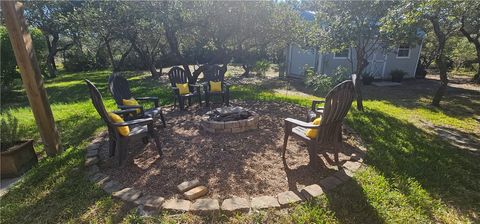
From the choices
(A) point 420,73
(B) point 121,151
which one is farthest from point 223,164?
(A) point 420,73

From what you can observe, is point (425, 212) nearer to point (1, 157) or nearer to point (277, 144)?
point (277, 144)

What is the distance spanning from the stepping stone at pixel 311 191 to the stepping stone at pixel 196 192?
972 mm

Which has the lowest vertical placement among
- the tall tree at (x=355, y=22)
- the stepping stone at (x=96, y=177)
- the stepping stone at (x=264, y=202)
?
the stepping stone at (x=264, y=202)

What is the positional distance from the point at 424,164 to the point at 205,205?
2.75 m

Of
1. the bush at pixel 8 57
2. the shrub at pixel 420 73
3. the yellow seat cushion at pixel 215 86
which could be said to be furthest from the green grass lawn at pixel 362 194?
the shrub at pixel 420 73

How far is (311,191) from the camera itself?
239 cm

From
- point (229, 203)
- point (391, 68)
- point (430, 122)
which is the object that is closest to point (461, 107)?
point (430, 122)

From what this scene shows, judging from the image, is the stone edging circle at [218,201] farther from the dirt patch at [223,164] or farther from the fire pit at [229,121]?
the fire pit at [229,121]

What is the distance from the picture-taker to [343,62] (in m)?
11.7

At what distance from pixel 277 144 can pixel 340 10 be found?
143 inches

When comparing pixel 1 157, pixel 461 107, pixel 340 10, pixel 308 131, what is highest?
pixel 340 10

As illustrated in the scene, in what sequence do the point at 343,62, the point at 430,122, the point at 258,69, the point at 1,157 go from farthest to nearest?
the point at 258,69
the point at 343,62
the point at 430,122
the point at 1,157

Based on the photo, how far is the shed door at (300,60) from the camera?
1194cm

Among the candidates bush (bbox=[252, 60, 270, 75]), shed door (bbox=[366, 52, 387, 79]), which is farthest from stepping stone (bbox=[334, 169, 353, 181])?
bush (bbox=[252, 60, 270, 75])
